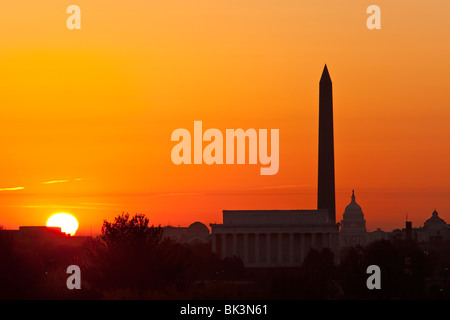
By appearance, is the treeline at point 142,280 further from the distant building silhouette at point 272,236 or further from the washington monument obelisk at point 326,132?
the distant building silhouette at point 272,236

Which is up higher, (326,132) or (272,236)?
(326,132)

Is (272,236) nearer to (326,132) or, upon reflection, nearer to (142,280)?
(326,132)

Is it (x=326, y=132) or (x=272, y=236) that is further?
(x=272, y=236)

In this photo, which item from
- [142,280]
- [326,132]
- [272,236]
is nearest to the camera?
[142,280]

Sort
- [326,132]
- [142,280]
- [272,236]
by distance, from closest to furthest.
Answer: [142,280]
[326,132]
[272,236]

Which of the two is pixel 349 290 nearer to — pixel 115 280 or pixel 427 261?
pixel 115 280

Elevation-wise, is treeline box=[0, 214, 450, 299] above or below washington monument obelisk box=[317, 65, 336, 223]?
below

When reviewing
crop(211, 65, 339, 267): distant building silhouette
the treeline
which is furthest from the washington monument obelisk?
the treeline

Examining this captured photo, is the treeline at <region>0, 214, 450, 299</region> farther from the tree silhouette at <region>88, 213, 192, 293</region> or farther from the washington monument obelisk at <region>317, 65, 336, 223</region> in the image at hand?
the washington monument obelisk at <region>317, 65, 336, 223</region>

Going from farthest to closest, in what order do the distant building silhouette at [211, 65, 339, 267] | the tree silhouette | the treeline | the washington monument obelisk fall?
the distant building silhouette at [211, 65, 339, 267] < the washington monument obelisk < the tree silhouette < the treeline

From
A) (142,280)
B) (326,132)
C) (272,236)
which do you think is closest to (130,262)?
(142,280)

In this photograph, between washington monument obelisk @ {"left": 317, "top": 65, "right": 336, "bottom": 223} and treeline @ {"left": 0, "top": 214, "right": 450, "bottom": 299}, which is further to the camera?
washington monument obelisk @ {"left": 317, "top": 65, "right": 336, "bottom": 223}
